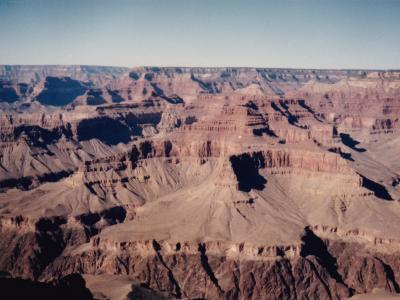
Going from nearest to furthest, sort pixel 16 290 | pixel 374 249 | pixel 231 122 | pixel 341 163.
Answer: pixel 16 290 → pixel 374 249 → pixel 341 163 → pixel 231 122

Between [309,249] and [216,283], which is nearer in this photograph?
[216,283]

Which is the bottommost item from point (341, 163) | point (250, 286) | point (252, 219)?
point (250, 286)

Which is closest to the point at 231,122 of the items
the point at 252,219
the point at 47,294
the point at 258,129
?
the point at 258,129

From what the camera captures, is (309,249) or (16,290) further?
(309,249)

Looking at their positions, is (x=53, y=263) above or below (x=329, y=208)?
below

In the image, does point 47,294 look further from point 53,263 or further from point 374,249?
point 374,249

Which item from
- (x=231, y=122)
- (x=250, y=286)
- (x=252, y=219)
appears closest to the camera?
(x=250, y=286)

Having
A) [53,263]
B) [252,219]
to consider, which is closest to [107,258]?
[53,263]

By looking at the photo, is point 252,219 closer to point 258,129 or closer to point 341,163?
point 341,163

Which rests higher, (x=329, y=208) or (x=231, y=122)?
(x=231, y=122)
